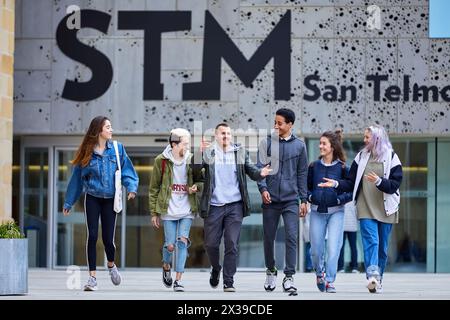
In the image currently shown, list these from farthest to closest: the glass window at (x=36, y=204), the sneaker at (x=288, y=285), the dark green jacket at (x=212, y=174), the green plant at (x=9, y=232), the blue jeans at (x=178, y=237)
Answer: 1. the glass window at (x=36, y=204)
2. the blue jeans at (x=178, y=237)
3. the dark green jacket at (x=212, y=174)
4. the sneaker at (x=288, y=285)
5. the green plant at (x=9, y=232)

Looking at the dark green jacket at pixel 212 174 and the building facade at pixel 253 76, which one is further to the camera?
the building facade at pixel 253 76

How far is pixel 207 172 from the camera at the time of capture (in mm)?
14102

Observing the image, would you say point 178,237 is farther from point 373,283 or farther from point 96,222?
point 373,283

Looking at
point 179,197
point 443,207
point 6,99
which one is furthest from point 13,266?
point 443,207

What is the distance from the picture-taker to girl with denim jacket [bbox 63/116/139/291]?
46.8 feet

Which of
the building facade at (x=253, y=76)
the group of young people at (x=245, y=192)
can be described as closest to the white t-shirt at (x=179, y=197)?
the group of young people at (x=245, y=192)

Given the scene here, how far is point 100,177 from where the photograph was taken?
14289 mm

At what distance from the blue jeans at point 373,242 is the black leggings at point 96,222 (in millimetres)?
2981

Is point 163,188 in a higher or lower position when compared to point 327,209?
higher

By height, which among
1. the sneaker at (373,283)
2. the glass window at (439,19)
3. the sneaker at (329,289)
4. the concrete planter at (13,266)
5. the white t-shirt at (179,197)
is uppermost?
the glass window at (439,19)

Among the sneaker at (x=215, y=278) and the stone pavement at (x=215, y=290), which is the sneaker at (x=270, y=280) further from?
the sneaker at (x=215, y=278)

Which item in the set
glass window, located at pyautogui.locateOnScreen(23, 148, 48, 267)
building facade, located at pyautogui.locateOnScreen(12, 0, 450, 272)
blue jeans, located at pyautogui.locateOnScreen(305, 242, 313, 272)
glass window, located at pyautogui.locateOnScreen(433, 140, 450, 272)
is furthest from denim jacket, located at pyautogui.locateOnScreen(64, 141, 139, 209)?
glass window, located at pyautogui.locateOnScreen(433, 140, 450, 272)

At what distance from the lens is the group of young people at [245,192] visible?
14.1m

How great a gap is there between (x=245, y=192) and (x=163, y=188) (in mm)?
1064
